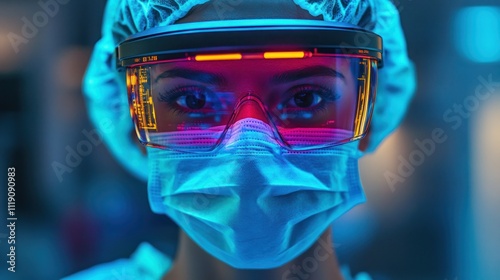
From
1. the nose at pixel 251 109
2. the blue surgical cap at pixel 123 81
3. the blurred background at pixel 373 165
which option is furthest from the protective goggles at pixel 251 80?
the blurred background at pixel 373 165

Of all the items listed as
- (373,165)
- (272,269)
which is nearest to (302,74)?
(373,165)

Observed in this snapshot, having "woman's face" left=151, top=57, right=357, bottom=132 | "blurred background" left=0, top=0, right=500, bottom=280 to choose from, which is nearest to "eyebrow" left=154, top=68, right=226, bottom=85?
"woman's face" left=151, top=57, right=357, bottom=132

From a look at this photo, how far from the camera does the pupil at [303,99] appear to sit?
3.60 ft

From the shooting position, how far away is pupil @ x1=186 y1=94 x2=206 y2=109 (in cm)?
110

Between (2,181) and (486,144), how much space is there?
1401mm

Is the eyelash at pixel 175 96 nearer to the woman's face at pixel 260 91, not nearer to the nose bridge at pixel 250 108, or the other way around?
the woman's face at pixel 260 91

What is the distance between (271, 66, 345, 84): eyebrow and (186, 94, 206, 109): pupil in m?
0.17

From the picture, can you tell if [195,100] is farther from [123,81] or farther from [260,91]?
[123,81]

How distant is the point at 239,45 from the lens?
98cm

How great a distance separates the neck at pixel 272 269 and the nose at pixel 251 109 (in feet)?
1.43

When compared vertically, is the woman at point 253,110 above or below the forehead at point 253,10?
below

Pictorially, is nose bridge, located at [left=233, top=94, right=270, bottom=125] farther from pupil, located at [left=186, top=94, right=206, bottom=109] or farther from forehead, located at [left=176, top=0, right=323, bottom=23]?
forehead, located at [left=176, top=0, right=323, bottom=23]

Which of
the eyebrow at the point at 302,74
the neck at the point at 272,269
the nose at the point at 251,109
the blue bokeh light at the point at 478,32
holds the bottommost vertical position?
the neck at the point at 272,269

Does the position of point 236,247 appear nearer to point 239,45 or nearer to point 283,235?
point 283,235
